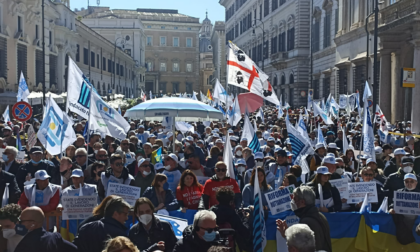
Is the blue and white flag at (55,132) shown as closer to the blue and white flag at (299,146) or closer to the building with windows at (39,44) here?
the blue and white flag at (299,146)

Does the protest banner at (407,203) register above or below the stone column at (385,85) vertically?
below

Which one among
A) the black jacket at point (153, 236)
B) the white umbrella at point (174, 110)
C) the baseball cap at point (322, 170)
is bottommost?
the black jacket at point (153, 236)

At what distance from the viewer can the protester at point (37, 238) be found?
4.83m

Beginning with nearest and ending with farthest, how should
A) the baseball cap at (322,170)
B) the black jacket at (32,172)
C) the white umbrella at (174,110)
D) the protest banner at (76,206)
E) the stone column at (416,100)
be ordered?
the protest banner at (76,206), the baseball cap at (322,170), the black jacket at (32,172), the white umbrella at (174,110), the stone column at (416,100)

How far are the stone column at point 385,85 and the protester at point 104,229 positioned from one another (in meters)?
24.3

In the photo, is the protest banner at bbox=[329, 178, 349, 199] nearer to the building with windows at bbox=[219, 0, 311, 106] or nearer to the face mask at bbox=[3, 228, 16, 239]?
the face mask at bbox=[3, 228, 16, 239]

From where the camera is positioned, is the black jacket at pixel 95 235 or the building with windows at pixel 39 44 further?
the building with windows at pixel 39 44

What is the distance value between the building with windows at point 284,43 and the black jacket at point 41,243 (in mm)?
40478

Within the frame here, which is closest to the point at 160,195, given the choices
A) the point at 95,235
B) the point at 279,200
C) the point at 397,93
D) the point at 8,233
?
the point at 279,200

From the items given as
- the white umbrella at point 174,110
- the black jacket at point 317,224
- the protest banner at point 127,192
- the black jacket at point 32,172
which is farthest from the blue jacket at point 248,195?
the white umbrella at point 174,110

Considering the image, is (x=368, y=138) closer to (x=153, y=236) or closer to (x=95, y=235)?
(x=153, y=236)

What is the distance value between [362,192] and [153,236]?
3.55 m

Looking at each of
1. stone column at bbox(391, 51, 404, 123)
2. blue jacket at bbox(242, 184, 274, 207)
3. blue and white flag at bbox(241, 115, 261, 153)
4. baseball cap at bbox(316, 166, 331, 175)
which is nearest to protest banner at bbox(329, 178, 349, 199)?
baseball cap at bbox(316, 166, 331, 175)

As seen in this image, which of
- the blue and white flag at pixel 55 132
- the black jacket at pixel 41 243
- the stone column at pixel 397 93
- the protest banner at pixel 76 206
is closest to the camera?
the black jacket at pixel 41 243
